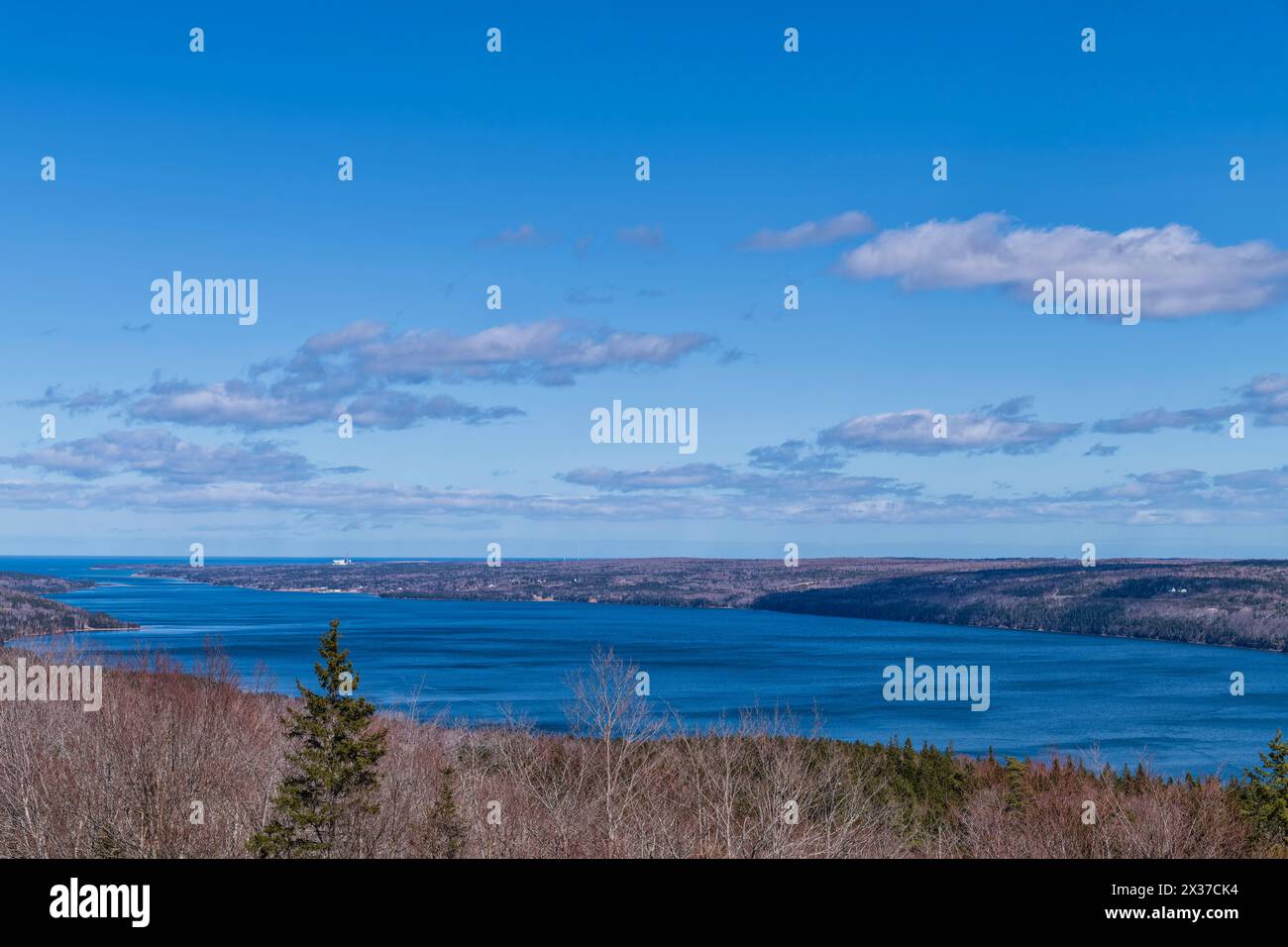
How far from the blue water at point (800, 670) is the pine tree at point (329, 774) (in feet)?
68.8

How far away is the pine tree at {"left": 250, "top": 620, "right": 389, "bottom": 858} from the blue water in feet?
68.8

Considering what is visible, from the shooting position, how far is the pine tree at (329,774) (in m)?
19.6

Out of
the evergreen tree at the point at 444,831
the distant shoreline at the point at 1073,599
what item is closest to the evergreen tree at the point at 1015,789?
the evergreen tree at the point at 444,831

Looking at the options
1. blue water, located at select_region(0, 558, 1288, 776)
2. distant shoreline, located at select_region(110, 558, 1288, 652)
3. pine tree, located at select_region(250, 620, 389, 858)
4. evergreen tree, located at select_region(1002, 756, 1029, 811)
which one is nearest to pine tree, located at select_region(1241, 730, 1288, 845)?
evergreen tree, located at select_region(1002, 756, 1029, 811)

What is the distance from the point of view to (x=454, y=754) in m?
35.8

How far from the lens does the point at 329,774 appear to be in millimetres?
21812

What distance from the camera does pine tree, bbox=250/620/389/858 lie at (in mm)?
19594

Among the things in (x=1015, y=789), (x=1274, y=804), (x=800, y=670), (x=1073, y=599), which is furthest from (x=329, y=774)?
(x=1073, y=599)

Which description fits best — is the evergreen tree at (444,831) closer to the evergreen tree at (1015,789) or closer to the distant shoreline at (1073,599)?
the evergreen tree at (1015,789)

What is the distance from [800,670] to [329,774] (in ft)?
270
